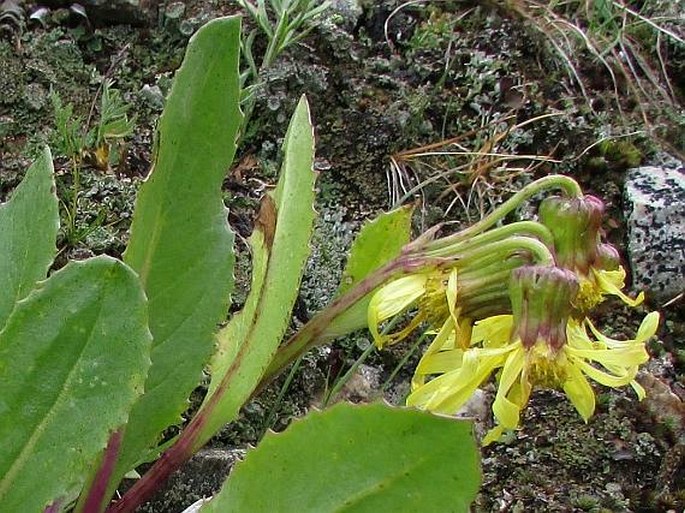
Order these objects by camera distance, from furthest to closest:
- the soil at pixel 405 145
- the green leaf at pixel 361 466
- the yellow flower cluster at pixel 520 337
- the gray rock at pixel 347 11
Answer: the gray rock at pixel 347 11 < the soil at pixel 405 145 < the yellow flower cluster at pixel 520 337 < the green leaf at pixel 361 466

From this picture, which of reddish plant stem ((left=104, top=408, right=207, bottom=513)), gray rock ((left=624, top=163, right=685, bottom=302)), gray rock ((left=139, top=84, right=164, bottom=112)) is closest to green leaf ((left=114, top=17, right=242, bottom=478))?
reddish plant stem ((left=104, top=408, right=207, bottom=513))

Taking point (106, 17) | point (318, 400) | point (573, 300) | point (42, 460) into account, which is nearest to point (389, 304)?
point (573, 300)

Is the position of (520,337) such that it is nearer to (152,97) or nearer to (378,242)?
(378,242)

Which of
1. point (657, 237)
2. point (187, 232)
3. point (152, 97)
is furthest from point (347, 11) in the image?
point (187, 232)

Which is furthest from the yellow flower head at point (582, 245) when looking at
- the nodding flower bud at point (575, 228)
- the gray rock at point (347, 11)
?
the gray rock at point (347, 11)

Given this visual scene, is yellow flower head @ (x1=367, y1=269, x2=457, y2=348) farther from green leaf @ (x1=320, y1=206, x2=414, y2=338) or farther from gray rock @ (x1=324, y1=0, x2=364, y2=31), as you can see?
gray rock @ (x1=324, y1=0, x2=364, y2=31)

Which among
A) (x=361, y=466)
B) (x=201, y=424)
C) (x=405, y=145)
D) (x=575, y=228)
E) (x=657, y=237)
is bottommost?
(x=657, y=237)

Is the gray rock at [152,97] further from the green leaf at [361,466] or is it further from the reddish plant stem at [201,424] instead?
the green leaf at [361,466]
